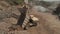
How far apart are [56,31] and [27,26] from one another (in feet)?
4.88

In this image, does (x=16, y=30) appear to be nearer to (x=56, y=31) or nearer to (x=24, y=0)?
(x=56, y=31)

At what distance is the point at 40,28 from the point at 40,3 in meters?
9.28

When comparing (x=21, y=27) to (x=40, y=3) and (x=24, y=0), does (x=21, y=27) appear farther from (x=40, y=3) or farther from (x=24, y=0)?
(x=40, y=3)

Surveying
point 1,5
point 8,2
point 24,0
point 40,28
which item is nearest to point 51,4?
point 24,0

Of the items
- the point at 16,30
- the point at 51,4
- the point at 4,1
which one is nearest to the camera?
the point at 16,30

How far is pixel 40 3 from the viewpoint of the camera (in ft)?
59.7

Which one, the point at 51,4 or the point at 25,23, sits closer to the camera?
the point at 25,23

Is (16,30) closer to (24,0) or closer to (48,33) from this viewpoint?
(48,33)

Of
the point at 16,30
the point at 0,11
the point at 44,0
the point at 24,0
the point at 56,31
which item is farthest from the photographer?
the point at 44,0

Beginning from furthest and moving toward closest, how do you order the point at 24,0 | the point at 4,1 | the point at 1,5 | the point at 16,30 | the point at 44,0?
the point at 44,0
the point at 24,0
the point at 4,1
the point at 1,5
the point at 16,30

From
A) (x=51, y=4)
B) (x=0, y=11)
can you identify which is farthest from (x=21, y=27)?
(x=51, y=4)

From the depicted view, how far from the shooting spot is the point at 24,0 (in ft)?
52.7

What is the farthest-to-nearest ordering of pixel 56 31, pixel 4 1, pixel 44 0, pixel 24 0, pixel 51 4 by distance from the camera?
1. pixel 44 0
2. pixel 51 4
3. pixel 24 0
4. pixel 4 1
5. pixel 56 31

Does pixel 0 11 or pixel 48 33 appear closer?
pixel 48 33
